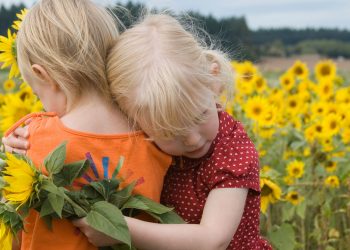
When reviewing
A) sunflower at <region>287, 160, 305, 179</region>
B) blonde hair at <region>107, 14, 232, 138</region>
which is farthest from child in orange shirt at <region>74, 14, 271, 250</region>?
sunflower at <region>287, 160, 305, 179</region>

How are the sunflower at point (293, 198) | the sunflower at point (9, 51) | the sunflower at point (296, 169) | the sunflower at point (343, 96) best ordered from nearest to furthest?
the sunflower at point (9, 51), the sunflower at point (293, 198), the sunflower at point (296, 169), the sunflower at point (343, 96)

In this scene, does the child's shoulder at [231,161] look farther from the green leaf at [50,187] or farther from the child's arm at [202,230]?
the green leaf at [50,187]

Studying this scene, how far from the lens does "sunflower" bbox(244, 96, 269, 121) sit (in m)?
3.56

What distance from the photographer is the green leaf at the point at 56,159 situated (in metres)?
1.34

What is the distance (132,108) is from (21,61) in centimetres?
28

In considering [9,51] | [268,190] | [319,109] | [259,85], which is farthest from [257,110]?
[9,51]

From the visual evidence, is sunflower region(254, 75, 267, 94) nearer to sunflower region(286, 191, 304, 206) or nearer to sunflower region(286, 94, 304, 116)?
sunflower region(286, 94, 304, 116)

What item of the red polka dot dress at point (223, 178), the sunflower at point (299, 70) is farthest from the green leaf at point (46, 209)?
the sunflower at point (299, 70)

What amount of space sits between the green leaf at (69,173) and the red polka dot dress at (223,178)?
0.96 feet

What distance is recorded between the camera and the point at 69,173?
4.52ft

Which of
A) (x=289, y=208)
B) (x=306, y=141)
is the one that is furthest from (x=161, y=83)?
(x=306, y=141)

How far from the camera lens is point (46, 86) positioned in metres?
1.51

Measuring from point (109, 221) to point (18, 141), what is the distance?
292mm

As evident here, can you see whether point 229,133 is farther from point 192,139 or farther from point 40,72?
point 40,72
